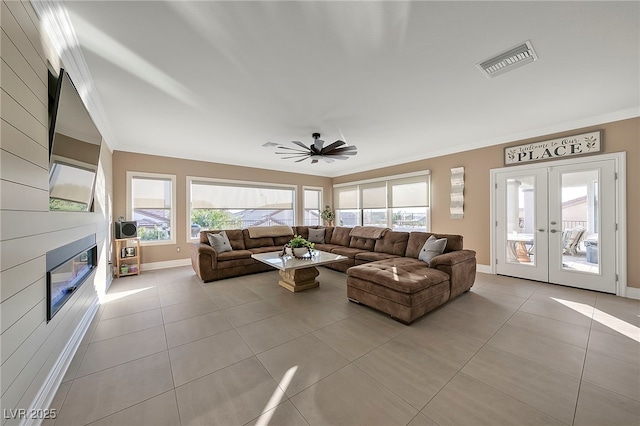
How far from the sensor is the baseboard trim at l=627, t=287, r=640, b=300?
332 centimetres

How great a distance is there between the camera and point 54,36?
1.83 metres

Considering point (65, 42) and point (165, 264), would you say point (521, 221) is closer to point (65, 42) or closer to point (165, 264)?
point (65, 42)

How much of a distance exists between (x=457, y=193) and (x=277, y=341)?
4699mm

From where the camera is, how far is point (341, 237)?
607cm

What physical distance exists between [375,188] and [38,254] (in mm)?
6464

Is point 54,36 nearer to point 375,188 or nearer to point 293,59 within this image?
point 293,59

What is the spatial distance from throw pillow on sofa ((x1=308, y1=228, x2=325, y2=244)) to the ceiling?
2.93 m

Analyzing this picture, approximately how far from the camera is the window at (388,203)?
230 inches

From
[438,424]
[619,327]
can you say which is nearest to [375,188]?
[619,327]

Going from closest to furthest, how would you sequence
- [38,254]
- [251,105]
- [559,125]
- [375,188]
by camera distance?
[38,254]
[251,105]
[559,125]
[375,188]

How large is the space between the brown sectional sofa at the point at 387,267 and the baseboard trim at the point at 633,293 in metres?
2.05

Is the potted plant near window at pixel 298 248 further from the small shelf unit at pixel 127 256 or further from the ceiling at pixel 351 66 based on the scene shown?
the small shelf unit at pixel 127 256

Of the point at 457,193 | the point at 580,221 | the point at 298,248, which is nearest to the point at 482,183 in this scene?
the point at 457,193

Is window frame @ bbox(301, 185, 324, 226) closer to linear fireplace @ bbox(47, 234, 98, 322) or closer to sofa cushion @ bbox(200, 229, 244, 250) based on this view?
sofa cushion @ bbox(200, 229, 244, 250)
